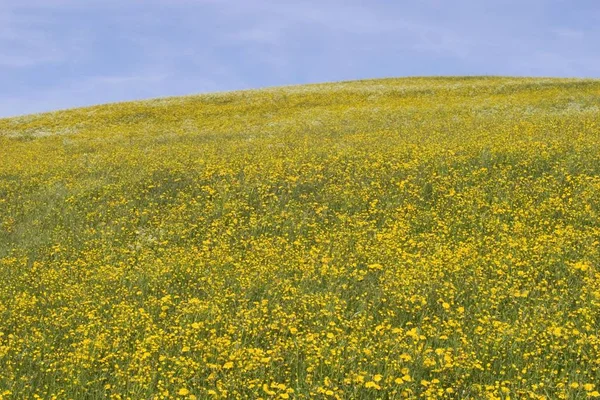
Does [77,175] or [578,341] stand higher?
[77,175]

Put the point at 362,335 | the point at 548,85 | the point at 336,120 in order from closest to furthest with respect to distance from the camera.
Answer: the point at 362,335, the point at 336,120, the point at 548,85

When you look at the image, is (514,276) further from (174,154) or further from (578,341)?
(174,154)

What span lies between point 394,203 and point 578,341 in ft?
26.0

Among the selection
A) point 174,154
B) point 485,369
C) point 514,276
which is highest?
point 174,154

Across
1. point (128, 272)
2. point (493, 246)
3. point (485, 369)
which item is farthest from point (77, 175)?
point (485, 369)

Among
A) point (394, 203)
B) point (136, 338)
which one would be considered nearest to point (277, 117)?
point (394, 203)

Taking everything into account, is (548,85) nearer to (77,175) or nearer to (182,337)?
(77,175)

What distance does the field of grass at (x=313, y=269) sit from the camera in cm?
739

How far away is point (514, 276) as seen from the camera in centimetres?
1009

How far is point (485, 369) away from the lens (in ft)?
24.6

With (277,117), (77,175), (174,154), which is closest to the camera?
(77,175)

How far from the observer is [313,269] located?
34.7 feet

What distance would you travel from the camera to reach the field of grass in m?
7.39

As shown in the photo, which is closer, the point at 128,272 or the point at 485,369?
the point at 485,369
